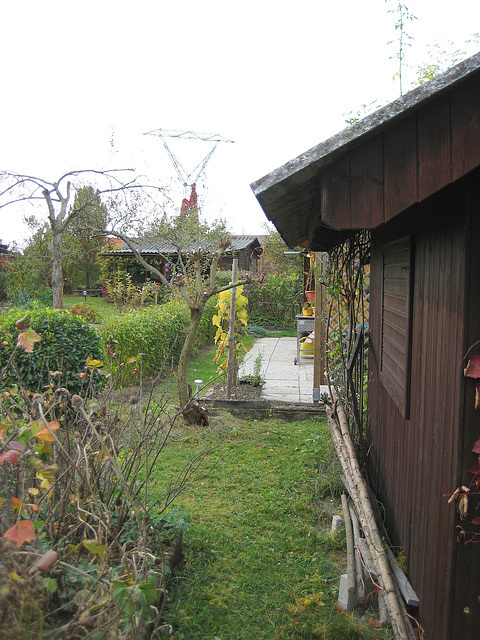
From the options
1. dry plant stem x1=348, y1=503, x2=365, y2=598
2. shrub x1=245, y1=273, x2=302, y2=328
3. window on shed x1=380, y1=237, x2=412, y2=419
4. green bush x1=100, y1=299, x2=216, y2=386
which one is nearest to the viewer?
window on shed x1=380, y1=237, x2=412, y2=419

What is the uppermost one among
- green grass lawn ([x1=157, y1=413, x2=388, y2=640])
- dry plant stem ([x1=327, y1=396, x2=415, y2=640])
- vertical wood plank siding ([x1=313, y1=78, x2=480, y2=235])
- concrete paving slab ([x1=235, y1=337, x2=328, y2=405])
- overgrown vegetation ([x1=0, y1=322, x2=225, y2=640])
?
vertical wood plank siding ([x1=313, y1=78, x2=480, y2=235])

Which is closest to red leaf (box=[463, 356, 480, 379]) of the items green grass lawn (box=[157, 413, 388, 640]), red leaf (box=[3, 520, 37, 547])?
red leaf (box=[3, 520, 37, 547])

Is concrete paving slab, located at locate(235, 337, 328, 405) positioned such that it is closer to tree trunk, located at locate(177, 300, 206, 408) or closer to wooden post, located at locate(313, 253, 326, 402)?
wooden post, located at locate(313, 253, 326, 402)

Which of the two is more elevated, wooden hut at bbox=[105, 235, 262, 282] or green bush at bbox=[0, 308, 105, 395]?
wooden hut at bbox=[105, 235, 262, 282]

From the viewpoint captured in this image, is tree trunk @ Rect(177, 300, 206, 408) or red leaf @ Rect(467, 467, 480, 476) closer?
red leaf @ Rect(467, 467, 480, 476)

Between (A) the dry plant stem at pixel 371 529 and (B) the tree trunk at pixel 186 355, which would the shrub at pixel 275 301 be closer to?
(B) the tree trunk at pixel 186 355

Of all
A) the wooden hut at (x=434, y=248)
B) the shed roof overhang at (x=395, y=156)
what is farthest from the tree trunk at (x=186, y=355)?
the shed roof overhang at (x=395, y=156)

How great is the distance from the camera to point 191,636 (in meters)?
2.72

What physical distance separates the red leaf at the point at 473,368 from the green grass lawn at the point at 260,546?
1.63 m

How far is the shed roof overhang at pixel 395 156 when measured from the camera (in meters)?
1.81

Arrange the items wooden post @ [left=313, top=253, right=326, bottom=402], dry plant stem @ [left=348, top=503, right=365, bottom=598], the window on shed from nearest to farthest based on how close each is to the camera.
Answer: the window on shed < dry plant stem @ [left=348, top=503, right=365, bottom=598] < wooden post @ [left=313, top=253, right=326, bottom=402]

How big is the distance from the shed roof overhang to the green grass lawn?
2161 millimetres

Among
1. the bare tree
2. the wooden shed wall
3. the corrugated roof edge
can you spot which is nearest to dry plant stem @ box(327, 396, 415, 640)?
the wooden shed wall

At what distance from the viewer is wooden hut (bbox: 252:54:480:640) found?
73.2 inches
